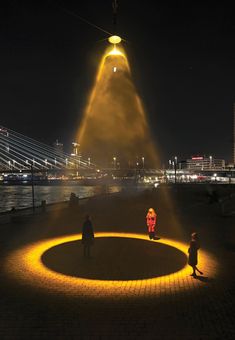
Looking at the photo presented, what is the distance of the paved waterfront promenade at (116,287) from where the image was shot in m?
5.95

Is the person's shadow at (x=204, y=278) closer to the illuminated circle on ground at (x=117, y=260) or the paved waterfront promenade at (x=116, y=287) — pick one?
the paved waterfront promenade at (x=116, y=287)

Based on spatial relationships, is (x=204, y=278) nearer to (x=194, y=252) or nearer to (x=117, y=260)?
(x=194, y=252)

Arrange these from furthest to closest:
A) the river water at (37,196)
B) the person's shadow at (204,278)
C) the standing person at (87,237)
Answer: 1. the river water at (37,196)
2. the standing person at (87,237)
3. the person's shadow at (204,278)

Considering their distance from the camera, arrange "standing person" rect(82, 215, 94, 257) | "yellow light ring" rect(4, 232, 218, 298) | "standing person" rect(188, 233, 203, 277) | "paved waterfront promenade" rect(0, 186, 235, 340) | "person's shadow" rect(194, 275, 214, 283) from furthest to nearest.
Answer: "standing person" rect(82, 215, 94, 257), "standing person" rect(188, 233, 203, 277), "person's shadow" rect(194, 275, 214, 283), "yellow light ring" rect(4, 232, 218, 298), "paved waterfront promenade" rect(0, 186, 235, 340)

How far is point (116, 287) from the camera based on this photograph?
7.97 metres

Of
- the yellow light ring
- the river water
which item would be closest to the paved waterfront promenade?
the yellow light ring

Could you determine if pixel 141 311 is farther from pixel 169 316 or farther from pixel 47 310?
pixel 47 310

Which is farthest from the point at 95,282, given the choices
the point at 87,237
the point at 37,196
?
the point at 37,196

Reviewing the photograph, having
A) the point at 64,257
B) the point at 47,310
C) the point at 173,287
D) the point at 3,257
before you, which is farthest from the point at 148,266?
the point at 3,257

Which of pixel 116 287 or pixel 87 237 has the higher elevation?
pixel 87 237

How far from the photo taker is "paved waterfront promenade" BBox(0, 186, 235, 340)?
5953 millimetres

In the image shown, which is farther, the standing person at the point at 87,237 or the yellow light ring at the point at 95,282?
the standing person at the point at 87,237

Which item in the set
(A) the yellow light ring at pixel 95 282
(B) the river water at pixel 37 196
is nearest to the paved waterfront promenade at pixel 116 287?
(A) the yellow light ring at pixel 95 282

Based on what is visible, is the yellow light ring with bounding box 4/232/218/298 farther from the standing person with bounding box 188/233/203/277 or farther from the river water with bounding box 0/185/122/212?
the river water with bounding box 0/185/122/212
